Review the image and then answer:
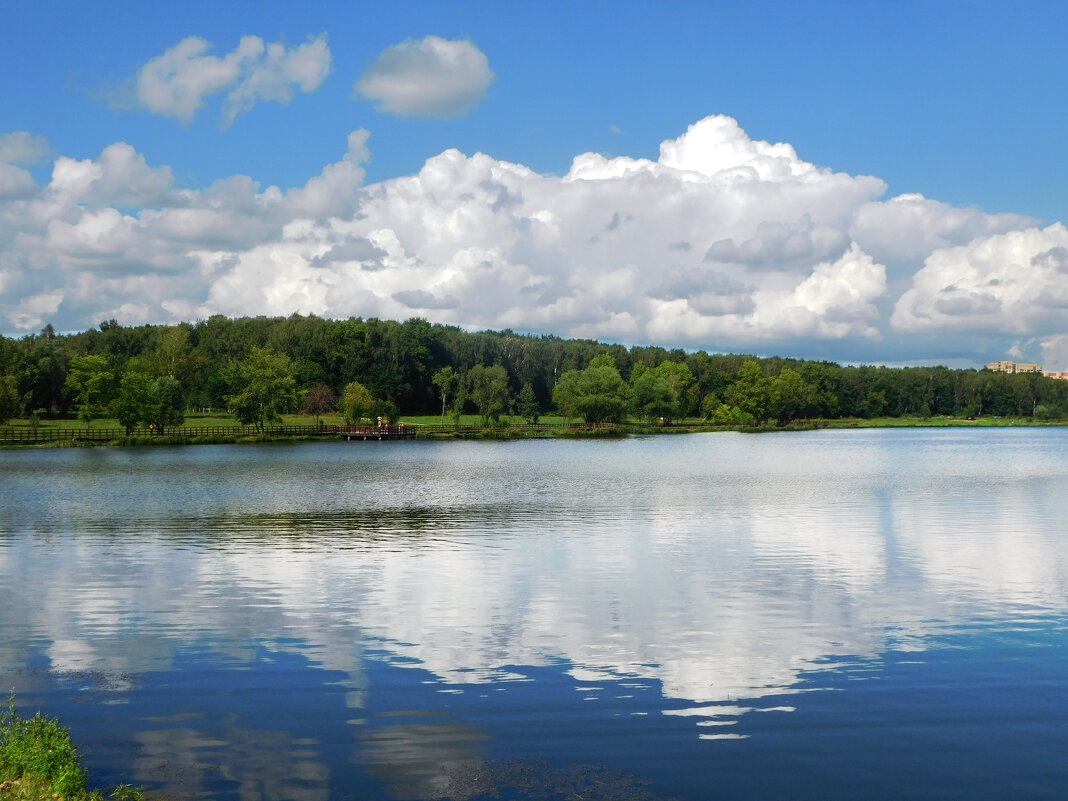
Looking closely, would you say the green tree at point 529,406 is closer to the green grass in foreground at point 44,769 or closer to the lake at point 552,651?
the lake at point 552,651

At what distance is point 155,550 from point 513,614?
45.7ft

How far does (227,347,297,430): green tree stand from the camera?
354 feet

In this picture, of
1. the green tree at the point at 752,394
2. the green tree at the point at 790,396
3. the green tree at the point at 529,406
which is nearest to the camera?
the green tree at the point at 529,406

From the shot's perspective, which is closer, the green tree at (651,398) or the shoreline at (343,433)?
the shoreline at (343,433)

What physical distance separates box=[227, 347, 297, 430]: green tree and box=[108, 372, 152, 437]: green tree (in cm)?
959

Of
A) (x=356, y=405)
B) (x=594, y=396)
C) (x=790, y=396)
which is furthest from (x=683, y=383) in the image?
(x=356, y=405)

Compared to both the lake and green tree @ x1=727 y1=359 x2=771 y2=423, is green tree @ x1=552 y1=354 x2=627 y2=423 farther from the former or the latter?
the lake

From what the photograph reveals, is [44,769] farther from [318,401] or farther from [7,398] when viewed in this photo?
[318,401]

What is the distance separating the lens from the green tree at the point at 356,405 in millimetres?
124812

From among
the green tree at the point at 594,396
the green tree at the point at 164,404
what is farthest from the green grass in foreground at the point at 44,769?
the green tree at the point at 594,396

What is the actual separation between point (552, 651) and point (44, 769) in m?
7.80

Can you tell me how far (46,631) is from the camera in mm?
16594

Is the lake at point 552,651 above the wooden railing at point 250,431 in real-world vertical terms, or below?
below

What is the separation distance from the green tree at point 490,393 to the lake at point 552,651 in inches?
3754
